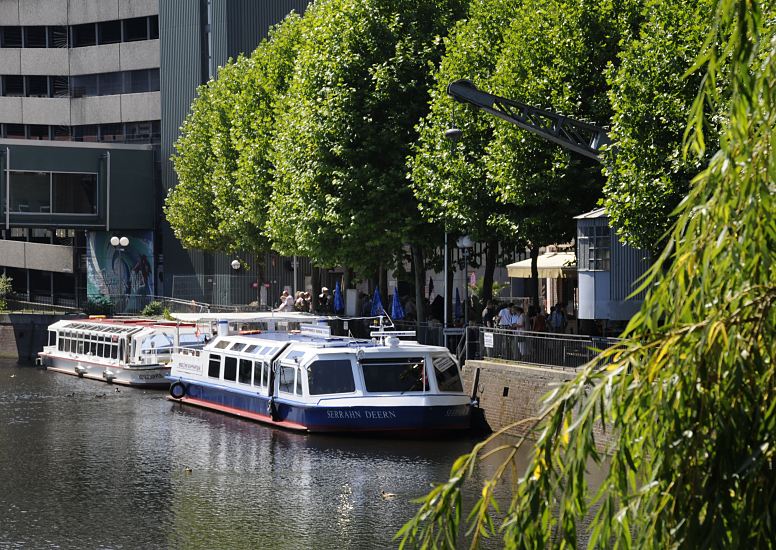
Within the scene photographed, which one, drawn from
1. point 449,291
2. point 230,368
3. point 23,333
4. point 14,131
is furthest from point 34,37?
point 449,291

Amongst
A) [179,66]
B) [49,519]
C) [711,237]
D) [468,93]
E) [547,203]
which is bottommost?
[49,519]

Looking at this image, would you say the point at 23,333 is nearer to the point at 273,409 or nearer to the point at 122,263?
the point at 122,263

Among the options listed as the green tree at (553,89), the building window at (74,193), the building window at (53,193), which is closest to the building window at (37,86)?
the building window at (74,193)

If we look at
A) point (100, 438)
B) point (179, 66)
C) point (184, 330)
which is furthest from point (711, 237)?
point (179, 66)

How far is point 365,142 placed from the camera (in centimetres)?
4159

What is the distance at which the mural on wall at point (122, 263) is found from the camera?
72250mm

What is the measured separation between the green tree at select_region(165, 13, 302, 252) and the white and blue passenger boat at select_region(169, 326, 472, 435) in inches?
708

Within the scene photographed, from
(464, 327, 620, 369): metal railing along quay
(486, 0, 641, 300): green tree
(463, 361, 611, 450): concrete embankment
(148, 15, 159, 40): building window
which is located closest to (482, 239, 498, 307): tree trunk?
(464, 327, 620, 369): metal railing along quay

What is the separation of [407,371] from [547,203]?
245 inches

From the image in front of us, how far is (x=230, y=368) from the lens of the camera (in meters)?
38.1

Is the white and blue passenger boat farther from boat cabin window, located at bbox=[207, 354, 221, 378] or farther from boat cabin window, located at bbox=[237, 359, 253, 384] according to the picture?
boat cabin window, located at bbox=[207, 354, 221, 378]

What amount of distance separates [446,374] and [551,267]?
1663 centimetres

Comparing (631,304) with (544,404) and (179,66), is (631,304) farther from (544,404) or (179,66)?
(179,66)

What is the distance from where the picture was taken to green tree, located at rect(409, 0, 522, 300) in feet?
119
